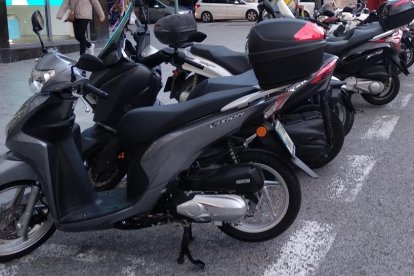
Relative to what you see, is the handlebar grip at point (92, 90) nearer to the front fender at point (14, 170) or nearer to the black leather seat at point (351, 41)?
the front fender at point (14, 170)

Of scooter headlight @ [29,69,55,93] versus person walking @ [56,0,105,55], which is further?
person walking @ [56,0,105,55]

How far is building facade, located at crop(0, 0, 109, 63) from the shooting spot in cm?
1025

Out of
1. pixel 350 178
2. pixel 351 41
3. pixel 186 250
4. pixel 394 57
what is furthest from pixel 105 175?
pixel 394 57

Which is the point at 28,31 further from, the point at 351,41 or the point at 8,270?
the point at 8,270

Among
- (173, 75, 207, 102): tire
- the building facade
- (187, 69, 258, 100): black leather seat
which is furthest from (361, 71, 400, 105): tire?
the building facade

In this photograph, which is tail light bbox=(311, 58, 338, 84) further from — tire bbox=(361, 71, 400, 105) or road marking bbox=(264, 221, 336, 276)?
tire bbox=(361, 71, 400, 105)

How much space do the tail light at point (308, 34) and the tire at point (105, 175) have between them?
166 cm

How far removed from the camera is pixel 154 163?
308 cm

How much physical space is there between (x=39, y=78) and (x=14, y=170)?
54cm

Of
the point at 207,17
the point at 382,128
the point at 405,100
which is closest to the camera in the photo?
the point at 382,128

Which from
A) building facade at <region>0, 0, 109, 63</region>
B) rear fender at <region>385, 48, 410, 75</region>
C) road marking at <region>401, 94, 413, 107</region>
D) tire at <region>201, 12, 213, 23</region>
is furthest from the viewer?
tire at <region>201, 12, 213, 23</region>

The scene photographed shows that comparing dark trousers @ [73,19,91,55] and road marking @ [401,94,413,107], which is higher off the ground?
road marking @ [401,94,413,107]

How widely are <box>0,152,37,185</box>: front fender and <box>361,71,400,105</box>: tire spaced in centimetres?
513

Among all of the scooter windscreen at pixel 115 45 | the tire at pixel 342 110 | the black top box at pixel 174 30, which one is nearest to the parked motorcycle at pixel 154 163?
the scooter windscreen at pixel 115 45
